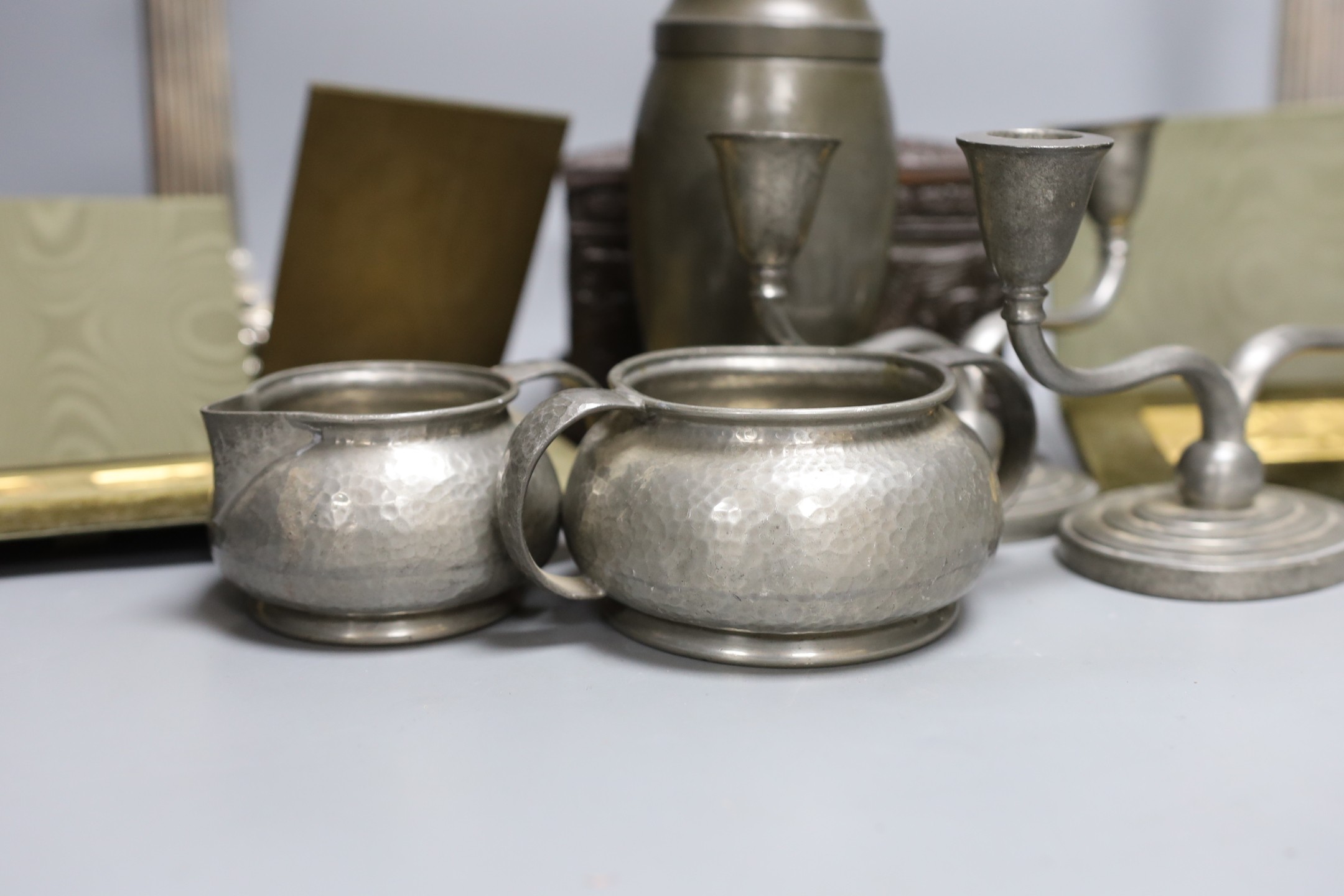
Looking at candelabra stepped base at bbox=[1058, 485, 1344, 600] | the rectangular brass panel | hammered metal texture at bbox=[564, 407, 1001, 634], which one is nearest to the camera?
hammered metal texture at bbox=[564, 407, 1001, 634]

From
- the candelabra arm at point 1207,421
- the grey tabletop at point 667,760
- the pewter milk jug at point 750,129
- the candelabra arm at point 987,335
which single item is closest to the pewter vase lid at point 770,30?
the pewter milk jug at point 750,129

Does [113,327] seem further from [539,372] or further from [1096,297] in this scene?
[1096,297]

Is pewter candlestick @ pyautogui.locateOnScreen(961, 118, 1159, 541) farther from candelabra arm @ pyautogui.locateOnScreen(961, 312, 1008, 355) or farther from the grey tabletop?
the grey tabletop

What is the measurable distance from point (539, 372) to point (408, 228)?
0.96ft

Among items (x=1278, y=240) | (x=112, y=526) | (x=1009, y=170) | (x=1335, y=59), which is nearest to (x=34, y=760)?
(x=112, y=526)

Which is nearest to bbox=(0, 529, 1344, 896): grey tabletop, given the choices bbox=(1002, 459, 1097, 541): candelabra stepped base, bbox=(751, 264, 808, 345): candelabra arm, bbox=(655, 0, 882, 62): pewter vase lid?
bbox=(1002, 459, 1097, 541): candelabra stepped base

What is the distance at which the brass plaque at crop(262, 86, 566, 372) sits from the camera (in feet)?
3.21

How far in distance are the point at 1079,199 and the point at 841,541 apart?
0.22 m

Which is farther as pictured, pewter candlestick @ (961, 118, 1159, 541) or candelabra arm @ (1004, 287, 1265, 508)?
pewter candlestick @ (961, 118, 1159, 541)

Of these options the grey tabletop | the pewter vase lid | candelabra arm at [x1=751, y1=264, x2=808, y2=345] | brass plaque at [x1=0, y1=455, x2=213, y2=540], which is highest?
the pewter vase lid

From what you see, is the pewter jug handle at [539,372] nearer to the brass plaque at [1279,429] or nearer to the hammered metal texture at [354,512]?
the hammered metal texture at [354,512]

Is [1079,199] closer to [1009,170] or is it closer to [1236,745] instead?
[1009,170]

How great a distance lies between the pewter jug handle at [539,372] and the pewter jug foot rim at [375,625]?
0.15m

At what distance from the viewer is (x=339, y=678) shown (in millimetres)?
668
